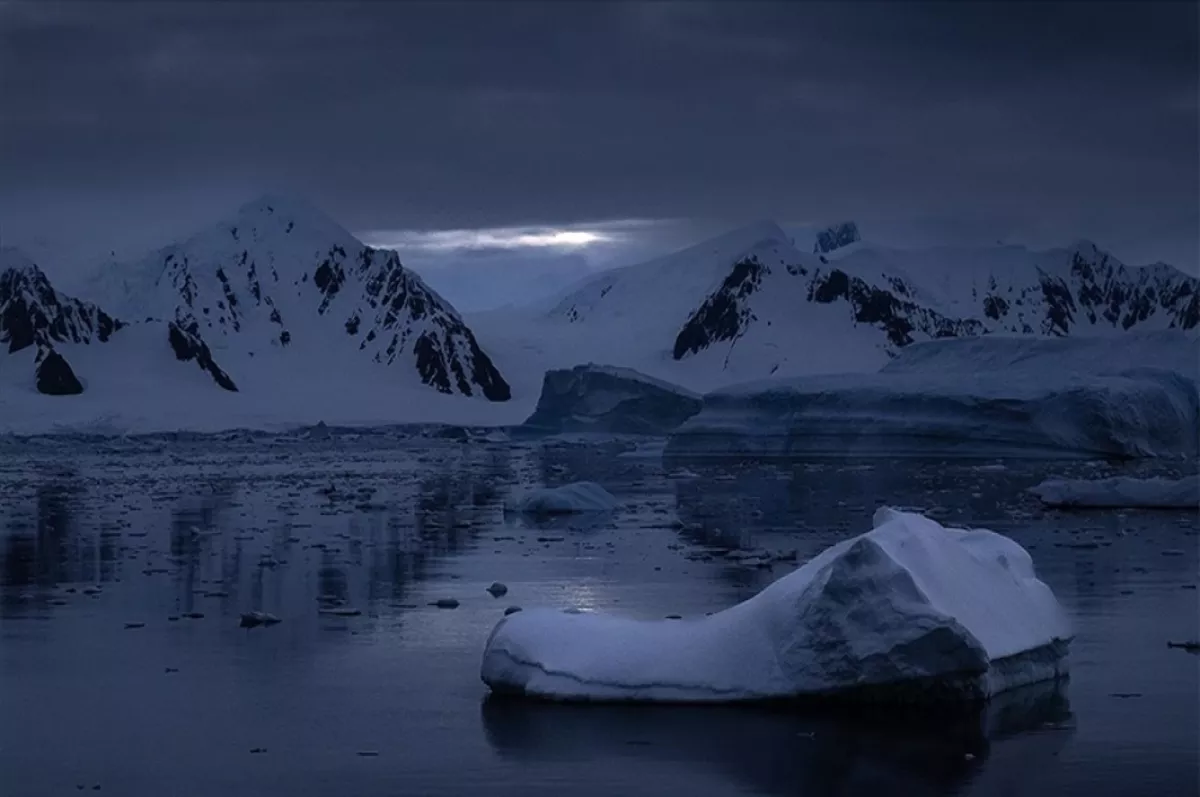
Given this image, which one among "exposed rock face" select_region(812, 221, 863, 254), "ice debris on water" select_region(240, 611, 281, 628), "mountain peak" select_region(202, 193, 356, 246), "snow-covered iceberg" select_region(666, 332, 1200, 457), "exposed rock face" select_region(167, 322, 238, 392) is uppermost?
"exposed rock face" select_region(812, 221, 863, 254)

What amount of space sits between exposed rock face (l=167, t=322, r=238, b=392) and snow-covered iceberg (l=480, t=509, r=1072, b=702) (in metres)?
94.0

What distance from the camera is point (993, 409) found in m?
43.4

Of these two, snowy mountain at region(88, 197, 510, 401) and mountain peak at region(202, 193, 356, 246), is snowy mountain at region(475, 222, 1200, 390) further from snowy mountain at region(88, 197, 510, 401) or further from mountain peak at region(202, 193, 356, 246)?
mountain peak at region(202, 193, 356, 246)

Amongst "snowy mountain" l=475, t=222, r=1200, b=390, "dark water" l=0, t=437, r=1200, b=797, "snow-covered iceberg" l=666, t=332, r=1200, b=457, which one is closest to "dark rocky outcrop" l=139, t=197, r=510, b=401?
"snowy mountain" l=475, t=222, r=1200, b=390

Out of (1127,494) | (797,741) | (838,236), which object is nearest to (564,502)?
(1127,494)

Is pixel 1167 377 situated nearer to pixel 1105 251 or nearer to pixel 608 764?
pixel 608 764

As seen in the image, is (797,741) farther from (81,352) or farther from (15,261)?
(15,261)

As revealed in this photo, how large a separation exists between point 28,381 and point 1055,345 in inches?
2297

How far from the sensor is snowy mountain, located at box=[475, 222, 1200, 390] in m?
121

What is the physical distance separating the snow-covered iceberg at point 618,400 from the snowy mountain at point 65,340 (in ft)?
108

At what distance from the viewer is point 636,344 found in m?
124

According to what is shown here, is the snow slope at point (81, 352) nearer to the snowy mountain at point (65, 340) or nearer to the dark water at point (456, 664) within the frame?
the snowy mountain at point (65, 340)

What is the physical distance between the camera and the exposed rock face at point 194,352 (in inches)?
3999

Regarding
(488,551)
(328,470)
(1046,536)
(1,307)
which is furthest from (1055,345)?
(1,307)
